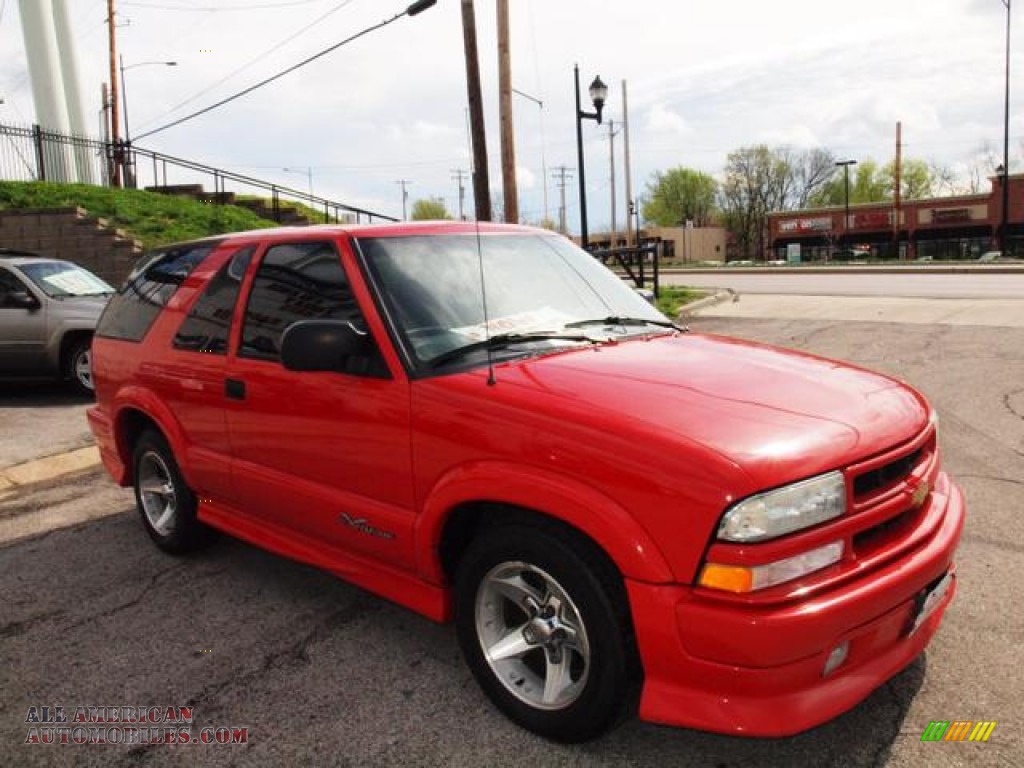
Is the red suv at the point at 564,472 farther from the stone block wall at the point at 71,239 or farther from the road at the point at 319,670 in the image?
the stone block wall at the point at 71,239

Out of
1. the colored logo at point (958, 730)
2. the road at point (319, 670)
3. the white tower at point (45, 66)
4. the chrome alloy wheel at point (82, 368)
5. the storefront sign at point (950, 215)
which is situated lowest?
the colored logo at point (958, 730)

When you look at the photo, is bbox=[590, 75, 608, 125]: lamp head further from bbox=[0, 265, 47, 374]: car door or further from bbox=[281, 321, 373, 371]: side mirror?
bbox=[281, 321, 373, 371]: side mirror

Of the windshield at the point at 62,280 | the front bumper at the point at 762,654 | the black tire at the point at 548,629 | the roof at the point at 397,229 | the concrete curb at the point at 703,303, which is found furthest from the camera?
the concrete curb at the point at 703,303

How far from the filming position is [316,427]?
3271 mm

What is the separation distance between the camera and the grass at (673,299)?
15.1m

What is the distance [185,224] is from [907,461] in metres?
18.1

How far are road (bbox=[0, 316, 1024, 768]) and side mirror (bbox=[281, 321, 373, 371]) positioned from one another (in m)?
1.26

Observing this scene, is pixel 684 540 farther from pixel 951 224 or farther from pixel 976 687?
pixel 951 224

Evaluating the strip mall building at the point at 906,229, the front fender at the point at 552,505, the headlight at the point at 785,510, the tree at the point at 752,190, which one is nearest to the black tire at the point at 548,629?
the front fender at the point at 552,505

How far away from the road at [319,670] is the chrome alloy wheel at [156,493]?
19cm

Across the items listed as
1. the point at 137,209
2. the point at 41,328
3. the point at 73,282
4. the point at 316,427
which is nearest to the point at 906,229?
the point at 137,209

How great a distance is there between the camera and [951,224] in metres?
59.4

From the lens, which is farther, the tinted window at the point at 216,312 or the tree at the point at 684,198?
the tree at the point at 684,198

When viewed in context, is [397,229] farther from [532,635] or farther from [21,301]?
[21,301]
